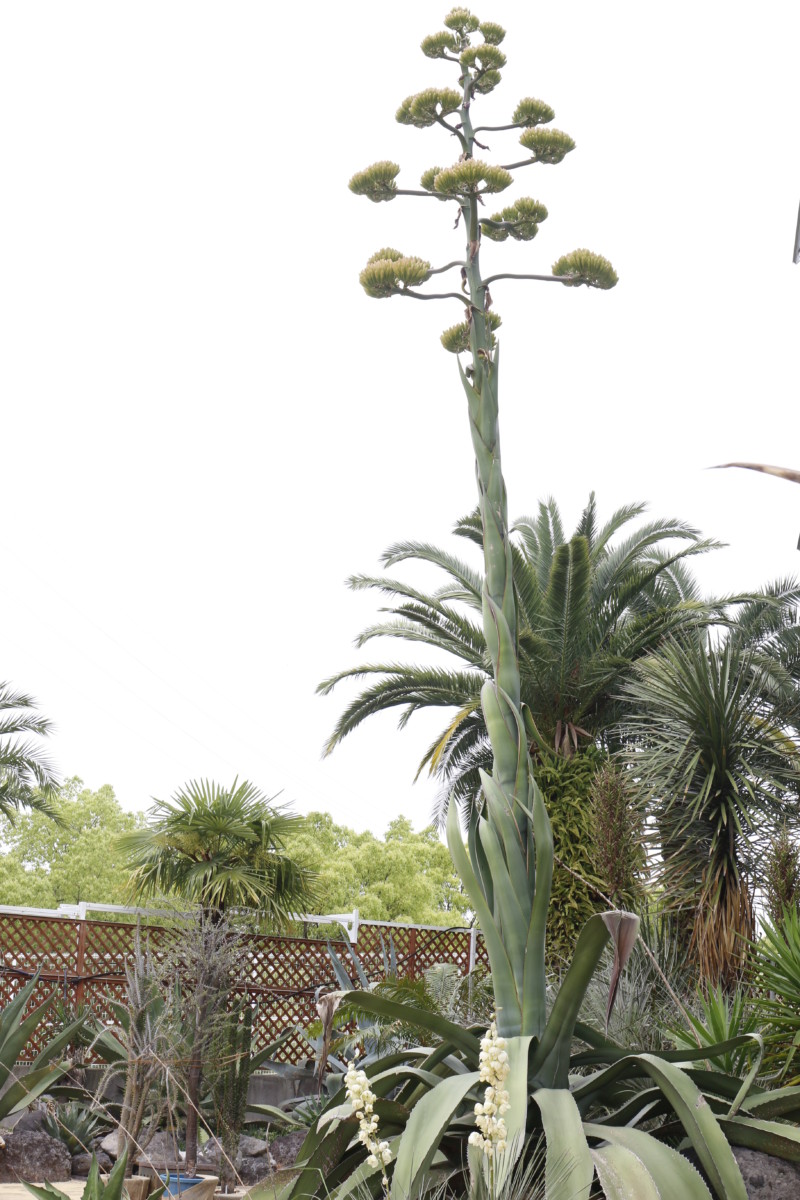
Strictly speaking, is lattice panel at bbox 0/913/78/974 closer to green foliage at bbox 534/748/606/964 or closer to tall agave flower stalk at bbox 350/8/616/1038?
green foliage at bbox 534/748/606/964

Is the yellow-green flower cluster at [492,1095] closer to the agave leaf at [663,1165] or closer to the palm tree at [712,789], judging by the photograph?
the agave leaf at [663,1165]

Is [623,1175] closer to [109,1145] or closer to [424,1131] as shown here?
[424,1131]

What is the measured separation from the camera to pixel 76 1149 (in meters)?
8.20

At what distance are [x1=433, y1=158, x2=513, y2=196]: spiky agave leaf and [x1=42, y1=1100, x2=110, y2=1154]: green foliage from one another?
278 inches

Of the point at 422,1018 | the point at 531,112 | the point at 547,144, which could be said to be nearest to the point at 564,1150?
the point at 422,1018

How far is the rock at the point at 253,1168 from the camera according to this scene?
290 inches

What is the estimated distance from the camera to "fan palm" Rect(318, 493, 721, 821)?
40.3ft

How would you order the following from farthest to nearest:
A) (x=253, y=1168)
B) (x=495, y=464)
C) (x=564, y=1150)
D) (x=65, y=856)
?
1. (x=65, y=856)
2. (x=253, y=1168)
3. (x=495, y=464)
4. (x=564, y=1150)

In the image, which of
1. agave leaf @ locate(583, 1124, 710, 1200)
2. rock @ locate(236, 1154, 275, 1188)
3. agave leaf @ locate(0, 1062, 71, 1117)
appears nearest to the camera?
agave leaf @ locate(583, 1124, 710, 1200)

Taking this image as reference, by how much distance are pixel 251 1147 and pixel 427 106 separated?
7.10m

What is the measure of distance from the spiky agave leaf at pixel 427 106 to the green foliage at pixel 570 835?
785 centimetres

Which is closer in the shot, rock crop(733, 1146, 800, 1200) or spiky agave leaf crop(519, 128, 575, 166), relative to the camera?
rock crop(733, 1146, 800, 1200)

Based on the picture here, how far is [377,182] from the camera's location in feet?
14.5

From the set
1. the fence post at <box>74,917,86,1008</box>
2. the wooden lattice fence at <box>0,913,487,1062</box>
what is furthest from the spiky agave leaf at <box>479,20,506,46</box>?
the fence post at <box>74,917,86,1008</box>
